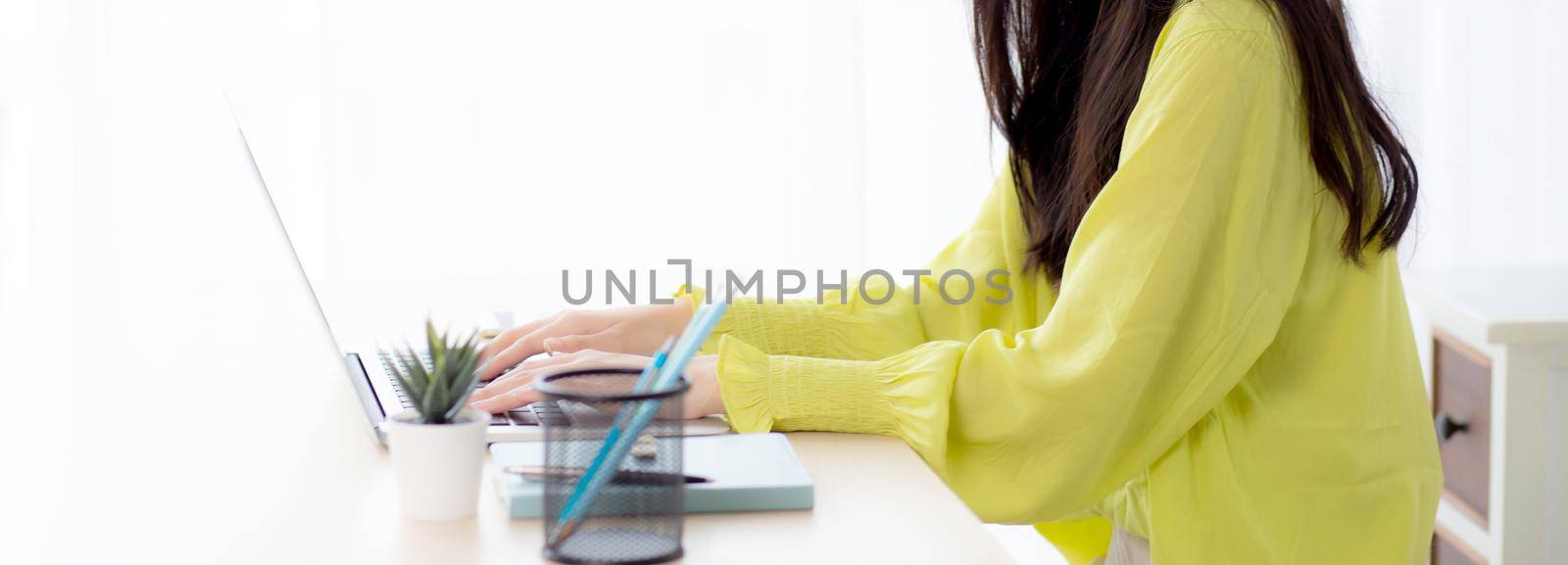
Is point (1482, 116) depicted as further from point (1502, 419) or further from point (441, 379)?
point (441, 379)

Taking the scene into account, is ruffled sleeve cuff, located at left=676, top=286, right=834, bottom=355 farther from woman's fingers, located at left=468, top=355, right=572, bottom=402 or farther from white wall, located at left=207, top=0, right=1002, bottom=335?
white wall, located at left=207, top=0, right=1002, bottom=335

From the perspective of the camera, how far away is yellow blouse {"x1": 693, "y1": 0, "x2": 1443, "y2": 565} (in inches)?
33.4

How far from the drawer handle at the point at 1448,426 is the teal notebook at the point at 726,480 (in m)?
1.08

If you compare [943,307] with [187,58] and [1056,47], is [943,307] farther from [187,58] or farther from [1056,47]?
[187,58]

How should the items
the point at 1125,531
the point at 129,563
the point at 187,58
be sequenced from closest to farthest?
the point at 129,563 < the point at 1125,531 < the point at 187,58

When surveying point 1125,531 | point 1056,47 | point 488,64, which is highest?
point 488,64

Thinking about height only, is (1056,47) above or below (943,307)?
above

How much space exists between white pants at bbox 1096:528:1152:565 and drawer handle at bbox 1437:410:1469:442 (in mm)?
627

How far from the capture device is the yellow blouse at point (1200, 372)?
0.85m

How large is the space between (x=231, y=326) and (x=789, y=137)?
41.6 inches

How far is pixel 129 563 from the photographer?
617 mm

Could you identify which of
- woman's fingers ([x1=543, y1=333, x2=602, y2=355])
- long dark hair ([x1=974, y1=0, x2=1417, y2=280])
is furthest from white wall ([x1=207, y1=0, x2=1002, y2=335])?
woman's fingers ([x1=543, y1=333, x2=602, y2=355])

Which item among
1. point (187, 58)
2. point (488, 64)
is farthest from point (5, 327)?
point (488, 64)

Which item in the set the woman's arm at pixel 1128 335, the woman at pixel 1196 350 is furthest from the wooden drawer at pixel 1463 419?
the woman's arm at pixel 1128 335
